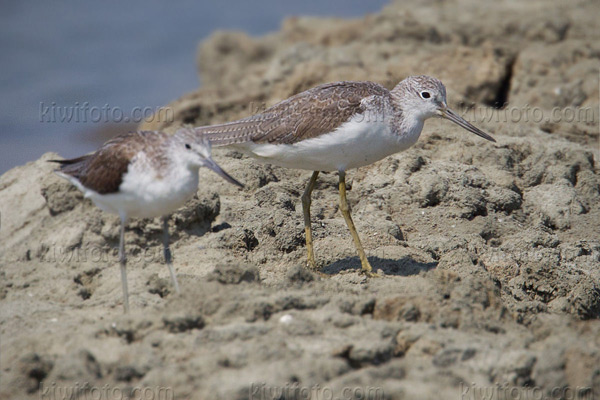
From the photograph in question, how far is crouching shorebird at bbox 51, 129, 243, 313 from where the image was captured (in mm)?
6117

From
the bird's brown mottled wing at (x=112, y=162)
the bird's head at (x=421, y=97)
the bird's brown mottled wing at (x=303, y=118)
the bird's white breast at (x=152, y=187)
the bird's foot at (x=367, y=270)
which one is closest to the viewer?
the bird's white breast at (x=152, y=187)

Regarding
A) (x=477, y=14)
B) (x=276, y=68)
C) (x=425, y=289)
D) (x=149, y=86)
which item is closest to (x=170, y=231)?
(x=425, y=289)

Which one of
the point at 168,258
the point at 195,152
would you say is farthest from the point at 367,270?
the point at 195,152

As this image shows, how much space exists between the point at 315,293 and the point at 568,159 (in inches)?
183

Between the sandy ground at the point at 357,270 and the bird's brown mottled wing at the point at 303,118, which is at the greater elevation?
the bird's brown mottled wing at the point at 303,118

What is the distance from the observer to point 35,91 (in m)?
18.7

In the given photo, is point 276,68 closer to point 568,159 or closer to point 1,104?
point 568,159

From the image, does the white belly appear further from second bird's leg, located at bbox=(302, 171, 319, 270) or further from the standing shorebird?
second bird's leg, located at bbox=(302, 171, 319, 270)

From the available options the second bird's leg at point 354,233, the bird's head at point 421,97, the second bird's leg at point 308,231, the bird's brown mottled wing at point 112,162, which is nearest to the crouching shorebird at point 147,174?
the bird's brown mottled wing at point 112,162

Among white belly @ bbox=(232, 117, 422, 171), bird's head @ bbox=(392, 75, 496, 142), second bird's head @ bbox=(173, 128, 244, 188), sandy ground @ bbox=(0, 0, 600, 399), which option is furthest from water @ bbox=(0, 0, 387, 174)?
bird's head @ bbox=(392, 75, 496, 142)

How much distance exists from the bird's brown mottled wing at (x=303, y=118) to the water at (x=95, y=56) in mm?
7997

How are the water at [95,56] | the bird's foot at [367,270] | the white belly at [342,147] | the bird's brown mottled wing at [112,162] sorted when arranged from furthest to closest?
the water at [95,56] → the white belly at [342,147] → the bird's foot at [367,270] → the bird's brown mottled wing at [112,162]

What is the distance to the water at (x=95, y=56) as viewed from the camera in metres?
16.7

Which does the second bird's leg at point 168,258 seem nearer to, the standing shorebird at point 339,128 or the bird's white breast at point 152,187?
the bird's white breast at point 152,187
